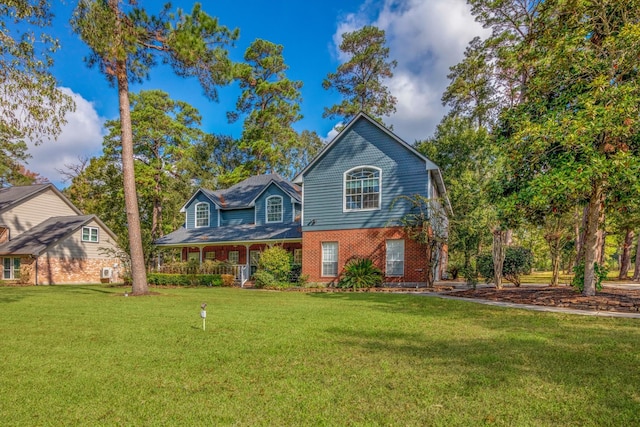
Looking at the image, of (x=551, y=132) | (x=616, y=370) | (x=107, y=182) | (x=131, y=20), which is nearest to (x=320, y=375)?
(x=616, y=370)

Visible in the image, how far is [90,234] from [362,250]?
23.3m

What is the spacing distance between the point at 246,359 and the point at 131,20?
14806mm

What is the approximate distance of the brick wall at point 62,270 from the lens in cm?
2575

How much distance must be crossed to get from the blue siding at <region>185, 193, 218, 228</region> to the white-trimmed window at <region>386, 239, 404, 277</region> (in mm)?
13574

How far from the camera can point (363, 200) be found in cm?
1848

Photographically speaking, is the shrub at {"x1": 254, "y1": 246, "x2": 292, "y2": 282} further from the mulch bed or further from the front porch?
the mulch bed

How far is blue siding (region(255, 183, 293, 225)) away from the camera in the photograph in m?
23.5

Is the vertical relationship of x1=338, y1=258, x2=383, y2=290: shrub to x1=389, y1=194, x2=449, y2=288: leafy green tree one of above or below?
below

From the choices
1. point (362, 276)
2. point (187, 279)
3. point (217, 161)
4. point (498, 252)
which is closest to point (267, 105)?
point (217, 161)

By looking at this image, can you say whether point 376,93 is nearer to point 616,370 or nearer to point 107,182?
point 107,182

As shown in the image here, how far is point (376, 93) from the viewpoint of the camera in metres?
35.2

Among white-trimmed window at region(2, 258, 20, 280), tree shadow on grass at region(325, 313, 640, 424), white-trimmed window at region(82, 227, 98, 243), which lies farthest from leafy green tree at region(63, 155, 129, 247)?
tree shadow on grass at region(325, 313, 640, 424)

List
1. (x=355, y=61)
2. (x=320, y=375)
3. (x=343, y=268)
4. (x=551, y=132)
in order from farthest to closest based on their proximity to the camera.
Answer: (x=355, y=61)
(x=343, y=268)
(x=551, y=132)
(x=320, y=375)

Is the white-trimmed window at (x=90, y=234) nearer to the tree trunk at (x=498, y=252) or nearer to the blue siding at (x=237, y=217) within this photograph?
the blue siding at (x=237, y=217)
